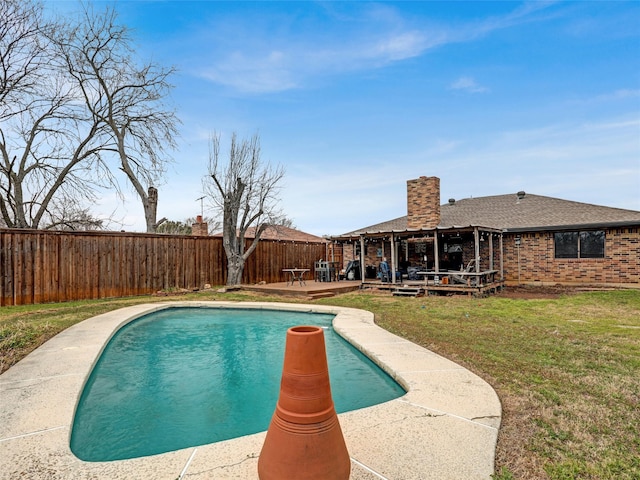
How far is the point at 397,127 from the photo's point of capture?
15.6m

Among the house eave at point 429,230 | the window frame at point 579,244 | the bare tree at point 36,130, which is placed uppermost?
the bare tree at point 36,130

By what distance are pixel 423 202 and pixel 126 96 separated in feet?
46.6

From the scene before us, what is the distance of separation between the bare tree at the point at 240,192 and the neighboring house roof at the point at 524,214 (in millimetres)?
4090

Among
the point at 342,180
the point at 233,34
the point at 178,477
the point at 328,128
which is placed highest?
the point at 233,34

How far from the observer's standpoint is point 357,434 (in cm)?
285

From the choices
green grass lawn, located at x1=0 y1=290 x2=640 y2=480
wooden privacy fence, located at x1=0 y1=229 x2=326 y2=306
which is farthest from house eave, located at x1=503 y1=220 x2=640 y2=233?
wooden privacy fence, located at x1=0 y1=229 x2=326 y2=306

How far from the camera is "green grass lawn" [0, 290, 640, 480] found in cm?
255

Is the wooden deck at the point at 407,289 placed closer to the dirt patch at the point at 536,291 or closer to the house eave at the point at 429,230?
the dirt patch at the point at 536,291

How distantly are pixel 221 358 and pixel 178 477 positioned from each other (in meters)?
4.08

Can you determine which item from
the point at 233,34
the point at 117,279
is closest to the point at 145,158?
the point at 117,279

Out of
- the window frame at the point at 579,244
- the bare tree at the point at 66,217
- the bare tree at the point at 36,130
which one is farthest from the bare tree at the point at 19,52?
the window frame at the point at 579,244

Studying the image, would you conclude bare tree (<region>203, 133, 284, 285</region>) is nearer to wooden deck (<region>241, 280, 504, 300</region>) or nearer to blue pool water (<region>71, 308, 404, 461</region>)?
wooden deck (<region>241, 280, 504, 300</region>)

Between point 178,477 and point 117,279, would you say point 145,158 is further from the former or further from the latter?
point 178,477

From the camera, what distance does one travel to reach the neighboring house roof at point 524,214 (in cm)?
1345
